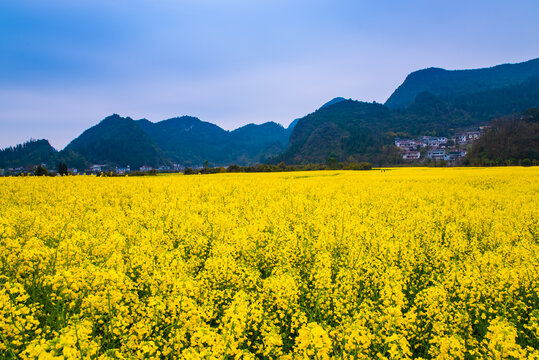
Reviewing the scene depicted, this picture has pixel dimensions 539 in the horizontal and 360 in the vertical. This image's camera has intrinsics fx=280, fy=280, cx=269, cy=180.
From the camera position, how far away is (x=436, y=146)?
139250 mm

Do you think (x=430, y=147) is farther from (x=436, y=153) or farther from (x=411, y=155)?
(x=411, y=155)

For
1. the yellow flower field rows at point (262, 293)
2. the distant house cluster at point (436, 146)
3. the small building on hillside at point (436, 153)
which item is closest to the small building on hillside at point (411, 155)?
the distant house cluster at point (436, 146)

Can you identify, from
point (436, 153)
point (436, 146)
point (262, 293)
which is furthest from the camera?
point (436, 146)

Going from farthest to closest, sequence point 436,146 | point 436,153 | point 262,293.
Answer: point 436,146
point 436,153
point 262,293

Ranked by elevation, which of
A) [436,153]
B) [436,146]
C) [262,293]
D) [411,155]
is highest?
[436,146]

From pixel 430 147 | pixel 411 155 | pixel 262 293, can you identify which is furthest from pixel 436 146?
pixel 262 293

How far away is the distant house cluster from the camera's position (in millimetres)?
117562

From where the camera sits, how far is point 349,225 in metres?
7.57

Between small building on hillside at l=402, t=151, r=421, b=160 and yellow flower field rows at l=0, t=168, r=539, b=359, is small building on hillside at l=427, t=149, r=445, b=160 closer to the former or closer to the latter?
small building on hillside at l=402, t=151, r=421, b=160

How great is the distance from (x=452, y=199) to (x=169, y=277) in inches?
580

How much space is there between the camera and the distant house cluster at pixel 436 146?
118m

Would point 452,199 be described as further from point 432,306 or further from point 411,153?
point 411,153

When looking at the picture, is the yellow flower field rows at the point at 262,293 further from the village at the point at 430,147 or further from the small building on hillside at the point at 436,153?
the small building on hillside at the point at 436,153

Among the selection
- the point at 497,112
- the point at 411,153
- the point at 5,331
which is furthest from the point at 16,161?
the point at 497,112
